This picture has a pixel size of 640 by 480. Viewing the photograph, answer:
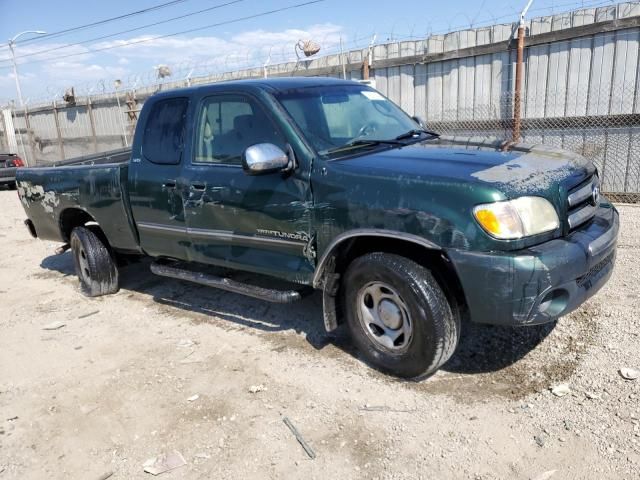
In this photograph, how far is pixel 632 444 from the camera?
2.72 meters

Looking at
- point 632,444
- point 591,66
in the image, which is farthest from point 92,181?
point 591,66

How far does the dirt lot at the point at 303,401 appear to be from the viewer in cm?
280

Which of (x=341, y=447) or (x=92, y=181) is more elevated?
(x=92, y=181)

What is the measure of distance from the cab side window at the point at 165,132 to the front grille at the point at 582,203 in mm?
2983

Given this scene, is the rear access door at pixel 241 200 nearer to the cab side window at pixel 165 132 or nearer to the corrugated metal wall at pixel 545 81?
the cab side window at pixel 165 132

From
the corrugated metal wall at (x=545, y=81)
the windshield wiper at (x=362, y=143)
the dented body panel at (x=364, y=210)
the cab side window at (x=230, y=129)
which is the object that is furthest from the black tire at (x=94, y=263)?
the corrugated metal wall at (x=545, y=81)

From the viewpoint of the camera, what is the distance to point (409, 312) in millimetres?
3289

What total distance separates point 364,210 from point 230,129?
57.4 inches

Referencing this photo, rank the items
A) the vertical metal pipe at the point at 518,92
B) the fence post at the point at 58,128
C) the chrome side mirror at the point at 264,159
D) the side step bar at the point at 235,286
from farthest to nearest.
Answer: the fence post at the point at 58,128
the vertical metal pipe at the point at 518,92
the side step bar at the point at 235,286
the chrome side mirror at the point at 264,159

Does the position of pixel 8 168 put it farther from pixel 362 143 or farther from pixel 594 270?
pixel 594 270

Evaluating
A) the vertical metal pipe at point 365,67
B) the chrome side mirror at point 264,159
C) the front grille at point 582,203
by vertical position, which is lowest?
the front grille at point 582,203

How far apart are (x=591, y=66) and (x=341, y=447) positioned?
7.03m

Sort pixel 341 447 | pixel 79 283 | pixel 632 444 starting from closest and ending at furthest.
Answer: pixel 632 444 → pixel 341 447 → pixel 79 283

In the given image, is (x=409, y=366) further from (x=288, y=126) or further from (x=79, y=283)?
(x=79, y=283)
